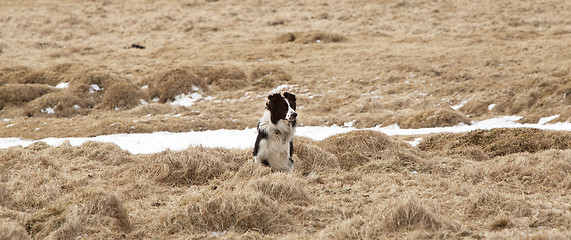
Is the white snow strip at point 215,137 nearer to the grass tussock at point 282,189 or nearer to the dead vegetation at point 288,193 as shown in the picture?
the dead vegetation at point 288,193

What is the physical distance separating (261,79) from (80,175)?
15.5 metres

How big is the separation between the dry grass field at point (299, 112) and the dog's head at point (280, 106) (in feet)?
3.07

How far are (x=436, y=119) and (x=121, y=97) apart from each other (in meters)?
13.0

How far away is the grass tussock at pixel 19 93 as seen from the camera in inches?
778

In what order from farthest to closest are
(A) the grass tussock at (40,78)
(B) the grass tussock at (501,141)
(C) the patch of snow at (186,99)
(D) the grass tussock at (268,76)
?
1. (A) the grass tussock at (40,78)
2. (D) the grass tussock at (268,76)
3. (C) the patch of snow at (186,99)
4. (B) the grass tussock at (501,141)

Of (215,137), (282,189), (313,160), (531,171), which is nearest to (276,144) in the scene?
(313,160)

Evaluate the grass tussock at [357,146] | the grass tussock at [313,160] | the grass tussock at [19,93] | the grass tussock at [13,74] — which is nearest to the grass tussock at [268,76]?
the grass tussock at [19,93]

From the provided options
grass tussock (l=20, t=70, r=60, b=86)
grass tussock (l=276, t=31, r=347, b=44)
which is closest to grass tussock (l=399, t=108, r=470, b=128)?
grass tussock (l=276, t=31, r=347, b=44)

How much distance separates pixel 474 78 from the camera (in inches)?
787

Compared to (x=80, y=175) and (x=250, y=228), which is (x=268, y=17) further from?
(x=250, y=228)

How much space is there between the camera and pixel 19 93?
65.5 ft

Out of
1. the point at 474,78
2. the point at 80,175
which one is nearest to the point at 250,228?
the point at 80,175

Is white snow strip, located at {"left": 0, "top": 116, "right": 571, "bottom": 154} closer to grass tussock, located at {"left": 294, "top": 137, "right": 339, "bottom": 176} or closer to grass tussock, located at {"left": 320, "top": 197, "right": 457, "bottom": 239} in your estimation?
grass tussock, located at {"left": 294, "top": 137, "right": 339, "bottom": 176}

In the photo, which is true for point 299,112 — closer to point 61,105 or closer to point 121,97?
point 121,97
